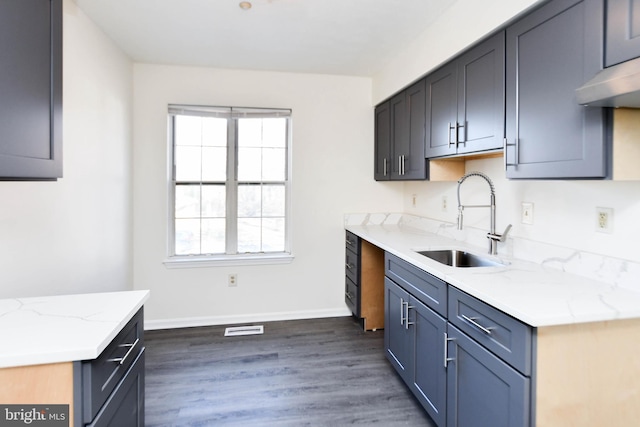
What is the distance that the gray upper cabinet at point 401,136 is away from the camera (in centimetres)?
268

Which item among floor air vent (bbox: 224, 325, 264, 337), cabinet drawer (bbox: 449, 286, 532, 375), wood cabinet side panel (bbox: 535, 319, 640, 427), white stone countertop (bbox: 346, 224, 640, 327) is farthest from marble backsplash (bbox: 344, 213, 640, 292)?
floor air vent (bbox: 224, 325, 264, 337)

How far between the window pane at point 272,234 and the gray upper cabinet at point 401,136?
114 cm

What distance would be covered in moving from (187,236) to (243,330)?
1.06m

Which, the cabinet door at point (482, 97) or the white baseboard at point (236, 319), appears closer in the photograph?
the cabinet door at point (482, 97)

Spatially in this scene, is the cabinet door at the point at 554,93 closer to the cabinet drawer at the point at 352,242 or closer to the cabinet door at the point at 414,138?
the cabinet door at the point at 414,138

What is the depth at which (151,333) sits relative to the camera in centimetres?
324

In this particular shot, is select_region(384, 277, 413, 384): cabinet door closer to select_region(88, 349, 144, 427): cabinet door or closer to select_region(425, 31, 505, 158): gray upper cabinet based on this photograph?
select_region(425, 31, 505, 158): gray upper cabinet

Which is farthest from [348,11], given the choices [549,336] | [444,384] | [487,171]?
[444,384]

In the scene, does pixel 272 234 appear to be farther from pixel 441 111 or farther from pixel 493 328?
pixel 493 328

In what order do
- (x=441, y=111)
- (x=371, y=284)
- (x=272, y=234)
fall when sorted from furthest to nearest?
(x=272, y=234)
(x=371, y=284)
(x=441, y=111)

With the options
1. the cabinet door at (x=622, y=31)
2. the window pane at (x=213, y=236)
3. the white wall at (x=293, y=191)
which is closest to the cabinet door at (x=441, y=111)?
the cabinet door at (x=622, y=31)

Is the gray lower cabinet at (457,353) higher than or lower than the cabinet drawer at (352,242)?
lower

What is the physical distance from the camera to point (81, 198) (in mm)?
2254
